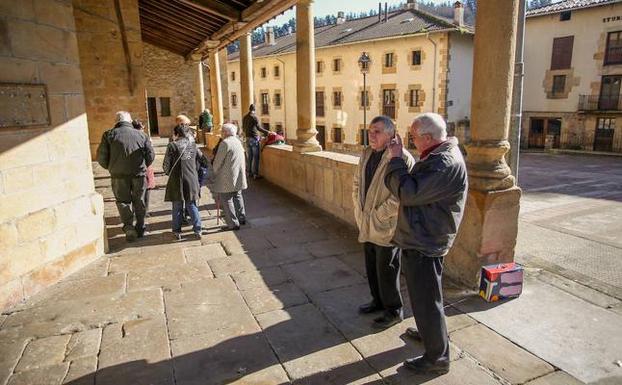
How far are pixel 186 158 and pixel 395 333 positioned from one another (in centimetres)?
325

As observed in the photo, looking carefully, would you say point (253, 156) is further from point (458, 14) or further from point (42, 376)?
point (458, 14)

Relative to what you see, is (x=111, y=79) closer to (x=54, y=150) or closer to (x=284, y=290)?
(x=54, y=150)

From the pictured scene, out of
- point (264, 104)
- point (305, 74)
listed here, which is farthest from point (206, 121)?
point (264, 104)

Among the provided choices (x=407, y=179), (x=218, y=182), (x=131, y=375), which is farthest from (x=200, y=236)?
(x=407, y=179)

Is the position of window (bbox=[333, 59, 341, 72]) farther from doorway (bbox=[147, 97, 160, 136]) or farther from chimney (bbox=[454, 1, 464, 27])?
doorway (bbox=[147, 97, 160, 136])

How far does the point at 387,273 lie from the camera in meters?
2.98

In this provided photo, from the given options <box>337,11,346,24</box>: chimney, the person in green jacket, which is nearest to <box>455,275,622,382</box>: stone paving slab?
the person in green jacket

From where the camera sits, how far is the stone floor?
2531 millimetres

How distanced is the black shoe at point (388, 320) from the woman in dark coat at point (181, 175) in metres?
2.92

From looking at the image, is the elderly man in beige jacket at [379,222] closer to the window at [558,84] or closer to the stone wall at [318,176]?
the stone wall at [318,176]

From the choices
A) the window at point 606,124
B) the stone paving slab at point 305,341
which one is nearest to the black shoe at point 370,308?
the stone paving slab at point 305,341

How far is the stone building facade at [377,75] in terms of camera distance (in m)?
23.3

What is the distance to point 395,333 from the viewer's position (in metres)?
2.95

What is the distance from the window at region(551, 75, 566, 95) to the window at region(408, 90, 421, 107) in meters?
7.67
